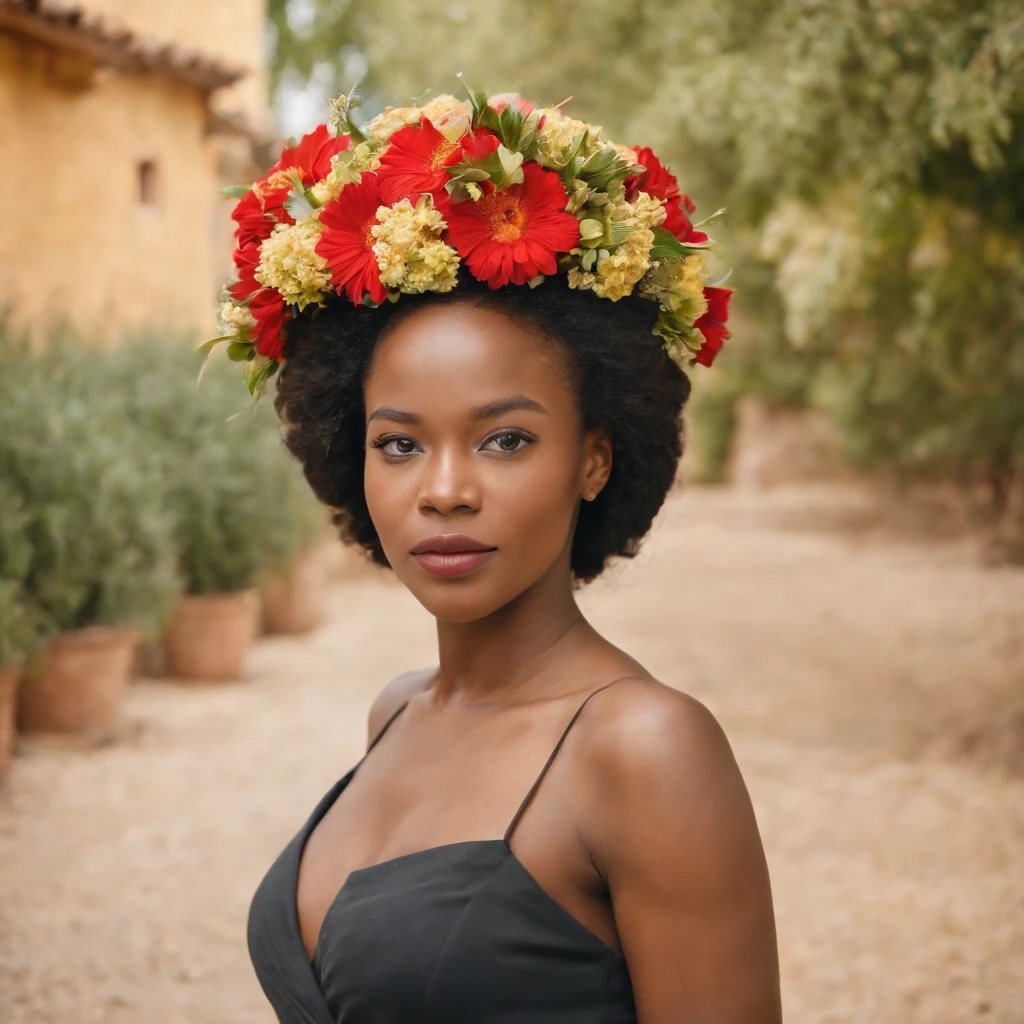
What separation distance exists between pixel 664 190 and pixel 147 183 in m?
9.79

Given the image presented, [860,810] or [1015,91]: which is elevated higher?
[1015,91]

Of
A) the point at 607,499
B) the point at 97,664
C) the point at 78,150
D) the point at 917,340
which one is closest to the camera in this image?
the point at 607,499

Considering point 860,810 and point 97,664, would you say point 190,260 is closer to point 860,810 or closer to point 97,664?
point 97,664

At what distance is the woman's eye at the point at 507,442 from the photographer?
67.7 inches

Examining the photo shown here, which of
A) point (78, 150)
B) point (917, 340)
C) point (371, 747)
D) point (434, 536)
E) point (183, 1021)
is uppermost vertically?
point (78, 150)

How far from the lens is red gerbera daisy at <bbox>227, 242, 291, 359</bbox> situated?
6.37ft

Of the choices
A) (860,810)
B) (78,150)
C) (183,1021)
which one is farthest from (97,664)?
(78,150)

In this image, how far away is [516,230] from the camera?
5.63ft

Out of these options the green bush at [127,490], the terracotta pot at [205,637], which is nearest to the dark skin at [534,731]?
the green bush at [127,490]

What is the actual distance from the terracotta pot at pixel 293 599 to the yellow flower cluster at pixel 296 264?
8.40 m

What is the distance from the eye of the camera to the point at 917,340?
10688mm

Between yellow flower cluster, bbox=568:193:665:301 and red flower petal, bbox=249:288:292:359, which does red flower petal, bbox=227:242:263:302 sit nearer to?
red flower petal, bbox=249:288:292:359

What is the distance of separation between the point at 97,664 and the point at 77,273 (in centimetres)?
423

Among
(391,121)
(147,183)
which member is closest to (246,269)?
(391,121)
